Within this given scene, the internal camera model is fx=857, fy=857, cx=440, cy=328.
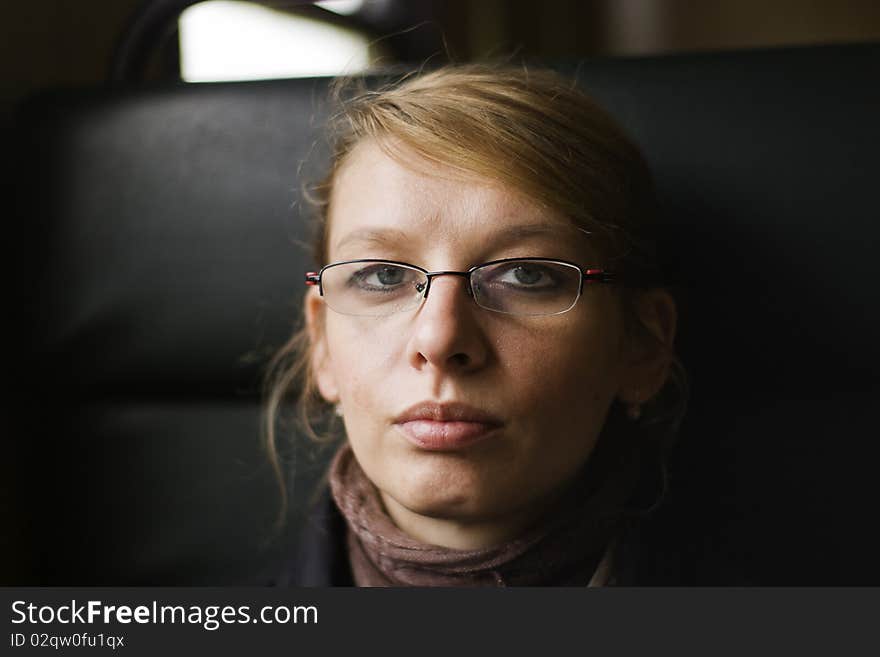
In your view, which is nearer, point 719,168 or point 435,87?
point 435,87

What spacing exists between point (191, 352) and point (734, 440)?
2.31 feet

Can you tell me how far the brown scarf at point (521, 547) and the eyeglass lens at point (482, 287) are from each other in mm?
202

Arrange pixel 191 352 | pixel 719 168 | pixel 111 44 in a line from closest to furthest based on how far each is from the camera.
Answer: pixel 719 168
pixel 191 352
pixel 111 44

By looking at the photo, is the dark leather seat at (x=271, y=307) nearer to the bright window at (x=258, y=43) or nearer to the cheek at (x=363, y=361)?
the cheek at (x=363, y=361)

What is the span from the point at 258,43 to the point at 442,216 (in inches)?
39.4

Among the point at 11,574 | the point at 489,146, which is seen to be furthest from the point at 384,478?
the point at 11,574

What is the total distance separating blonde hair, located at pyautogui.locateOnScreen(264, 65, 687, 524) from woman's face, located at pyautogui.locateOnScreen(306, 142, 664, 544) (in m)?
0.02

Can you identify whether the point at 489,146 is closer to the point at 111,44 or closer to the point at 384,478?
the point at 384,478

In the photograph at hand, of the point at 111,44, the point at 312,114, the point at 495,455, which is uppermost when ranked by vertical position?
the point at 111,44

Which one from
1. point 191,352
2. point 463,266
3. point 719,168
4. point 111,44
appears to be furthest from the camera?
point 111,44

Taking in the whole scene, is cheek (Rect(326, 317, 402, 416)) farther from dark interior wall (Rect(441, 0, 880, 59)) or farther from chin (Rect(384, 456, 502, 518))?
dark interior wall (Rect(441, 0, 880, 59))

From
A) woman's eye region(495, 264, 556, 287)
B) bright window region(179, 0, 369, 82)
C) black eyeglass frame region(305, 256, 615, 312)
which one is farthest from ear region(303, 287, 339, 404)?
bright window region(179, 0, 369, 82)

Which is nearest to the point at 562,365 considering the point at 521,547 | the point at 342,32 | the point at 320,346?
the point at 521,547

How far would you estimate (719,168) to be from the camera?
1006 mm
